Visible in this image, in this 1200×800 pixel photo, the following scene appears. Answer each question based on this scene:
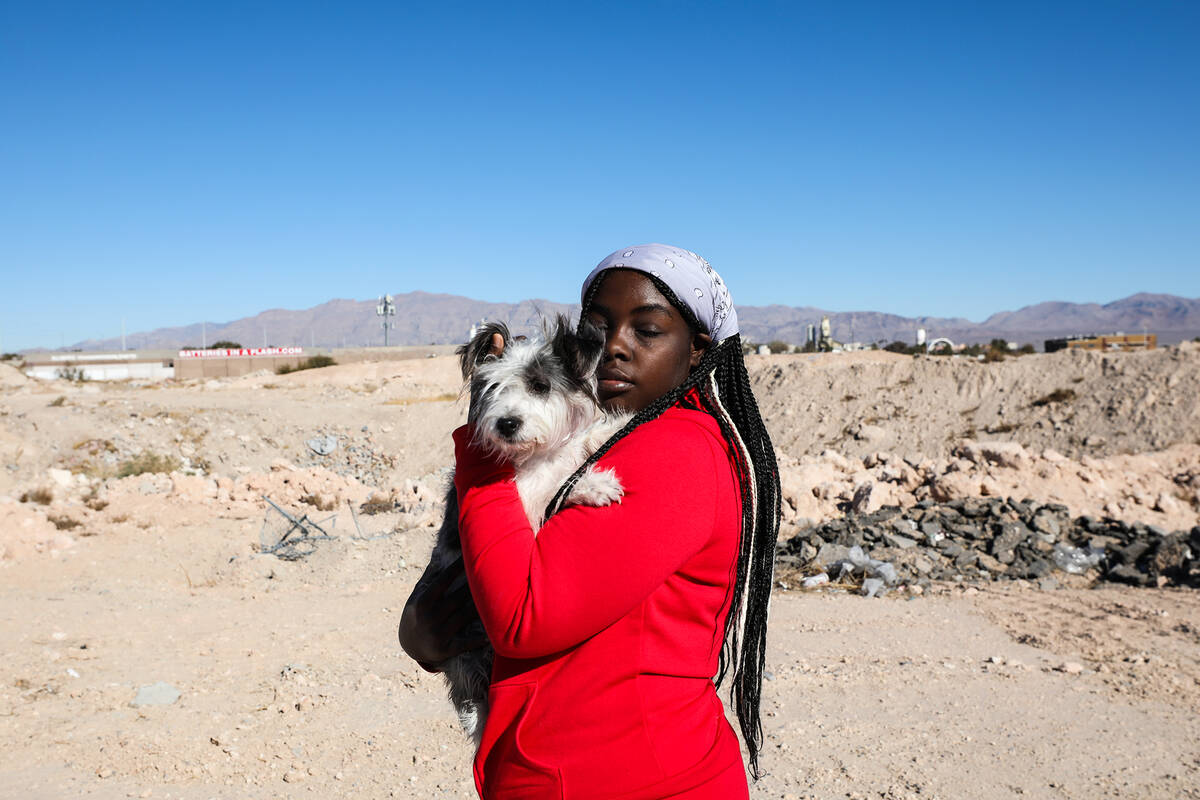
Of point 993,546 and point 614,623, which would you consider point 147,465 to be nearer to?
point 993,546

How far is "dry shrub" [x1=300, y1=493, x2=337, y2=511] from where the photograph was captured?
1459cm

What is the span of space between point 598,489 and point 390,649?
683cm

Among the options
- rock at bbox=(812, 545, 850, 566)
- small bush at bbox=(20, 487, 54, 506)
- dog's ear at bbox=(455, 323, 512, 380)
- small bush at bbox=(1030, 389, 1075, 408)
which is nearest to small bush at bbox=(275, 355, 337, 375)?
small bush at bbox=(20, 487, 54, 506)

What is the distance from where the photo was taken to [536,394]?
2104 mm

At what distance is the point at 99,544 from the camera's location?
11.4 meters

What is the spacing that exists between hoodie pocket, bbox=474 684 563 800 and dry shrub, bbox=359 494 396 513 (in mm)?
13502

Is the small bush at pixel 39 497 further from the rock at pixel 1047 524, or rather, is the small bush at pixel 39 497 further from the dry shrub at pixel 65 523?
the rock at pixel 1047 524

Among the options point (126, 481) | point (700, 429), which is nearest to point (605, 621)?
point (700, 429)

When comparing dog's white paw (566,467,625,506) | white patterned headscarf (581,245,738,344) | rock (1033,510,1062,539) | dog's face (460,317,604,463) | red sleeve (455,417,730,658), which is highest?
white patterned headscarf (581,245,738,344)

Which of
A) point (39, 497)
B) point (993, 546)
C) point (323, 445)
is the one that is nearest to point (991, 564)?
point (993, 546)

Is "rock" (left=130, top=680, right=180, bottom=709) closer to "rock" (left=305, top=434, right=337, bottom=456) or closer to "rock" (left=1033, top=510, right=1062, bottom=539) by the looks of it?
"rock" (left=1033, top=510, right=1062, bottom=539)

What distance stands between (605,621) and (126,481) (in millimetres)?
15977

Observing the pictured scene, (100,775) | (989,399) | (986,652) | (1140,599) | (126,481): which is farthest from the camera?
(989,399)

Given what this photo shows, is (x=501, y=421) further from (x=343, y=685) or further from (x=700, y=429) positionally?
(x=343, y=685)
